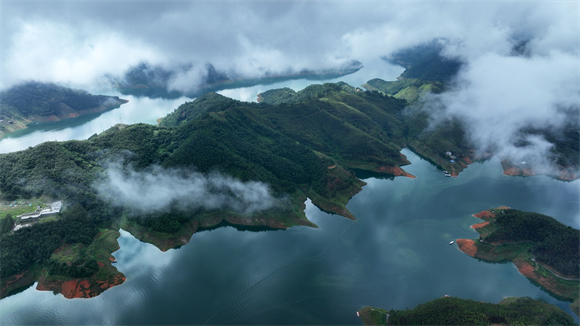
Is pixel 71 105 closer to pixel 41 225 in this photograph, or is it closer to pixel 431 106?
pixel 41 225

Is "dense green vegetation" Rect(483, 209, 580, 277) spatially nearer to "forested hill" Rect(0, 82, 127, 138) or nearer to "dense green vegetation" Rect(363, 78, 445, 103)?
"dense green vegetation" Rect(363, 78, 445, 103)

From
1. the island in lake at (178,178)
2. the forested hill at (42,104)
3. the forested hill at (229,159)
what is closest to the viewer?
the island in lake at (178,178)

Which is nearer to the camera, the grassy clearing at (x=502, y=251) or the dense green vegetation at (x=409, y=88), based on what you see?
the grassy clearing at (x=502, y=251)

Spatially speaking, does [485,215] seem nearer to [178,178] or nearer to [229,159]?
[229,159]

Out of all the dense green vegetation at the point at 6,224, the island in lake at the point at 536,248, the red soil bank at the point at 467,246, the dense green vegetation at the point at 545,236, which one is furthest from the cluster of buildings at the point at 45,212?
the dense green vegetation at the point at 545,236

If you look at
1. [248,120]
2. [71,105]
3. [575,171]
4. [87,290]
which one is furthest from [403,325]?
[71,105]

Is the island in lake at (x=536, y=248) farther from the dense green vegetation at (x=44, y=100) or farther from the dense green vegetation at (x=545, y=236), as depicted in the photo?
the dense green vegetation at (x=44, y=100)
